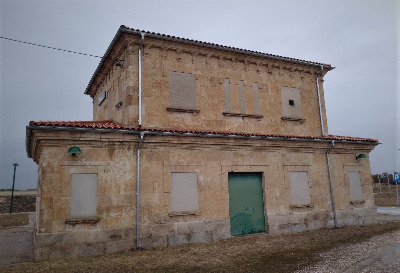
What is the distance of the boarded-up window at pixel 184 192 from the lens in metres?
11.1

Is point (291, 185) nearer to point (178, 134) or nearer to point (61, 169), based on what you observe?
point (178, 134)

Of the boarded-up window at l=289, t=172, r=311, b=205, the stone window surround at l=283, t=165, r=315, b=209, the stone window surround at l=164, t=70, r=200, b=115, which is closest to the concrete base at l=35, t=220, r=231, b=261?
the stone window surround at l=283, t=165, r=315, b=209

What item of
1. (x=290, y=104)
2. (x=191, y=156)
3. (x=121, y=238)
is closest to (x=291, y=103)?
(x=290, y=104)

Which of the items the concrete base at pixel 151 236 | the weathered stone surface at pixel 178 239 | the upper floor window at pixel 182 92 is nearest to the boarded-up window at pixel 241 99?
the upper floor window at pixel 182 92

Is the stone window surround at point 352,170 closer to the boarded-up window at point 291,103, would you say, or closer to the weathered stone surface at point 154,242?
the boarded-up window at point 291,103

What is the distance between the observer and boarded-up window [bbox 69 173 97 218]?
965 centimetres

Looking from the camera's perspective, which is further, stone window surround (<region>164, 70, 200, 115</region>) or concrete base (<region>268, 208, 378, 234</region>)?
concrete base (<region>268, 208, 378, 234</region>)

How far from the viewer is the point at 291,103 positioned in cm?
1549

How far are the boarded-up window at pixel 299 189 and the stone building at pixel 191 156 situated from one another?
51mm

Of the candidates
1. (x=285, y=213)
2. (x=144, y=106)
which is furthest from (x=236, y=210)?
(x=144, y=106)

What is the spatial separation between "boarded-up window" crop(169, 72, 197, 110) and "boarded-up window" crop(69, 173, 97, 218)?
15.7 feet

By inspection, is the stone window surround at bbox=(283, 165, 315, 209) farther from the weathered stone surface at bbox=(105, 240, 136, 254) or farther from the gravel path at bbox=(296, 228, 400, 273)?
the weathered stone surface at bbox=(105, 240, 136, 254)

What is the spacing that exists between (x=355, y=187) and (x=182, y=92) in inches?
434

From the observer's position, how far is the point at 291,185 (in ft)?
44.7
